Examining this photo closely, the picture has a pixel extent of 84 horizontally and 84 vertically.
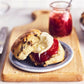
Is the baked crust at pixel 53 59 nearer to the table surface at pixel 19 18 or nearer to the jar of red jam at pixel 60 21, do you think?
the jar of red jam at pixel 60 21

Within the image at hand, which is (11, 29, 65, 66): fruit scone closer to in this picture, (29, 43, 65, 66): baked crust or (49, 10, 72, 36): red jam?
(29, 43, 65, 66): baked crust

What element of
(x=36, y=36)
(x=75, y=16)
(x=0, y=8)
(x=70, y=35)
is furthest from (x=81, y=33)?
(x=0, y=8)

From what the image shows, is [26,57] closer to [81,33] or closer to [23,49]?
[23,49]

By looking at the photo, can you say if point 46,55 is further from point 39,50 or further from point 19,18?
point 19,18

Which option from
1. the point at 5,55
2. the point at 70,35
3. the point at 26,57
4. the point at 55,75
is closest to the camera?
the point at 55,75

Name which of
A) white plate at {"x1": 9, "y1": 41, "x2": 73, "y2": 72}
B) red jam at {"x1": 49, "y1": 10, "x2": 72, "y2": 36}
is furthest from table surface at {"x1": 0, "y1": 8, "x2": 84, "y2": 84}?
white plate at {"x1": 9, "y1": 41, "x2": 73, "y2": 72}

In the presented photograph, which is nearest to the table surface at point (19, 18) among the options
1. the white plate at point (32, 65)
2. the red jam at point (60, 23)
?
the red jam at point (60, 23)
